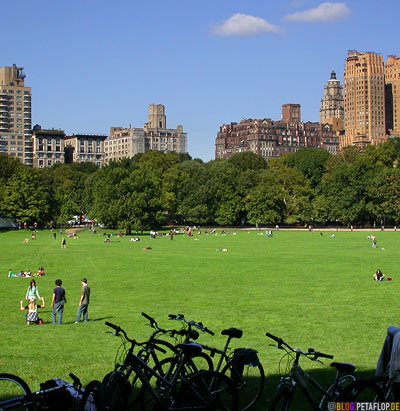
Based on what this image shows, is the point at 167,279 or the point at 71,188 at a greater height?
the point at 71,188

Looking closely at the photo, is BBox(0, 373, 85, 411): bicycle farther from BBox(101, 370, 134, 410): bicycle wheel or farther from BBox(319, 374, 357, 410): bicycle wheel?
BBox(319, 374, 357, 410): bicycle wheel

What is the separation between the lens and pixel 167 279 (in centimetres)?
3984

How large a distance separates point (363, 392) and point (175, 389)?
3067 mm

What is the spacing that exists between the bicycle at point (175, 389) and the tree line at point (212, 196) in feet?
331

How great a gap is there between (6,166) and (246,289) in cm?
A: 12842

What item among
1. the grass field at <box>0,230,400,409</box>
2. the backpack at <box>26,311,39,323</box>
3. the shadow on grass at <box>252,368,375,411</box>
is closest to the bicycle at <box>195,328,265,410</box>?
the shadow on grass at <box>252,368,375,411</box>

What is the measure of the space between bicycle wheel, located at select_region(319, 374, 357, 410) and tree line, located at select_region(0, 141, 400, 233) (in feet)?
333

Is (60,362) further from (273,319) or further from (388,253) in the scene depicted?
(388,253)

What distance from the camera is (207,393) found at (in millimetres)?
10984

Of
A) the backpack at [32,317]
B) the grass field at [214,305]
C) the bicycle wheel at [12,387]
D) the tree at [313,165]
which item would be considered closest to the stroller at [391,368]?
the grass field at [214,305]

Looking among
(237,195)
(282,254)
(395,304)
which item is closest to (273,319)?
(395,304)

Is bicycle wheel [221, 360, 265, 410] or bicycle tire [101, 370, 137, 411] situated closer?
bicycle tire [101, 370, 137, 411]

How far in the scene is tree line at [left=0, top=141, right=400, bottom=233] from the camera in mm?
117062

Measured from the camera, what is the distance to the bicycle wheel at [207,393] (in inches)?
426
